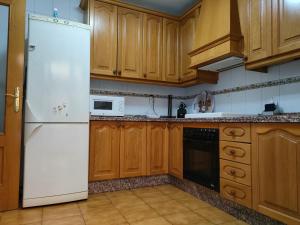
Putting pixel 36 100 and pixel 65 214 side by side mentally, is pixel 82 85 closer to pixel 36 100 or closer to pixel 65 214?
pixel 36 100

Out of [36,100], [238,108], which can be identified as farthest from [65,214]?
[238,108]

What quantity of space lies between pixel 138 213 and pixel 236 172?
0.94 metres

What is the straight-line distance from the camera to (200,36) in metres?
2.63

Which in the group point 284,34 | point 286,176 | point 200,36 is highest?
point 200,36

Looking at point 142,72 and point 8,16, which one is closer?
point 8,16

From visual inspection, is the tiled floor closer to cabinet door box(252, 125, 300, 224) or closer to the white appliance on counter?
the white appliance on counter

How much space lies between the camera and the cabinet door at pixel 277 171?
4.74 feet

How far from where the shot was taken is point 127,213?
2018 mm

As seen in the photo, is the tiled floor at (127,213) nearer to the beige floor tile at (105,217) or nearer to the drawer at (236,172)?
the beige floor tile at (105,217)

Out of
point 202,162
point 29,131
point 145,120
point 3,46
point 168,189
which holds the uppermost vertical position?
point 3,46

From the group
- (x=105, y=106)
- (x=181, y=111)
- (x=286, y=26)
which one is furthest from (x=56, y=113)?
(x=286, y=26)

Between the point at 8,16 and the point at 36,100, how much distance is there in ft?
2.87

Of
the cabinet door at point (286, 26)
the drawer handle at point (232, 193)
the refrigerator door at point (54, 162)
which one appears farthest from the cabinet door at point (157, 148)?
the cabinet door at point (286, 26)

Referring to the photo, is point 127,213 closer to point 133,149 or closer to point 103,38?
point 133,149
